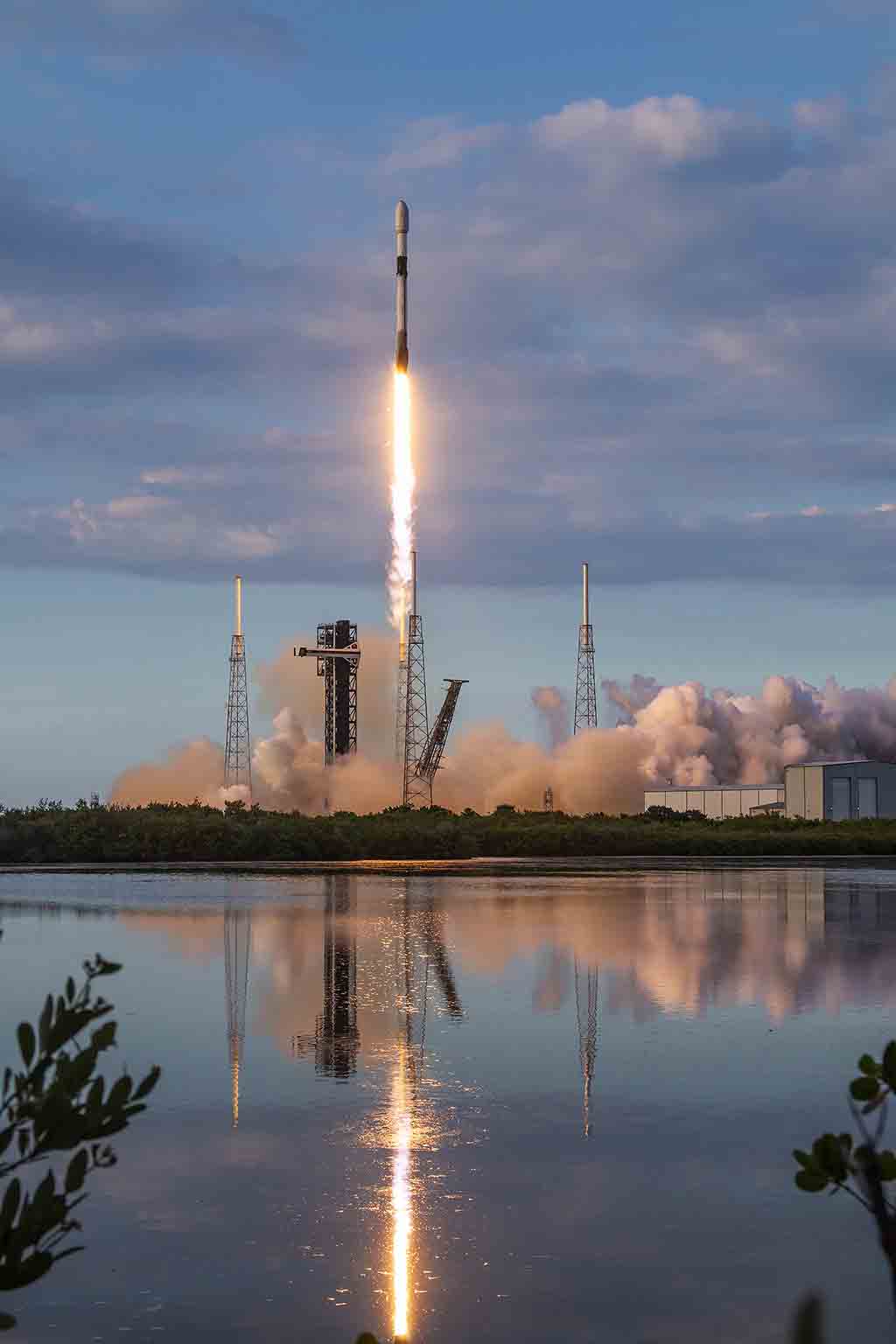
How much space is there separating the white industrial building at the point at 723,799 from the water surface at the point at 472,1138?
247 feet

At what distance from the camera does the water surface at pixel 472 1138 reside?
27.9ft

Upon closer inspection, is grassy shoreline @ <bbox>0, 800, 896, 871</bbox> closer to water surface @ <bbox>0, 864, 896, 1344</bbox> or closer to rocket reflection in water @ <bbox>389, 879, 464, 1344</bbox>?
rocket reflection in water @ <bbox>389, 879, 464, 1344</bbox>

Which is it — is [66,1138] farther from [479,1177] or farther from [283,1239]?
[479,1177]

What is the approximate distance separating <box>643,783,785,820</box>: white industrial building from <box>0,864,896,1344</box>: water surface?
7541 cm

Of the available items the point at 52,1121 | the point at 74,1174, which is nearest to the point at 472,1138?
the point at 74,1174

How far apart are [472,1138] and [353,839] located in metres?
55.1

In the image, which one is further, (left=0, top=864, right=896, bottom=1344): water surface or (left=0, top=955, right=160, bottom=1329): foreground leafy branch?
(left=0, top=864, right=896, bottom=1344): water surface

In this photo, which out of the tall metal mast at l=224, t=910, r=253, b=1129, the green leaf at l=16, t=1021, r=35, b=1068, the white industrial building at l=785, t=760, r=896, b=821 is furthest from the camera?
the white industrial building at l=785, t=760, r=896, b=821

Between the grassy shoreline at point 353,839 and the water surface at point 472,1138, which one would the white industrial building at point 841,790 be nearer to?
the grassy shoreline at point 353,839

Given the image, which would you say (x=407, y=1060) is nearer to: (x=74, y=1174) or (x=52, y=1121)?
(x=74, y=1174)

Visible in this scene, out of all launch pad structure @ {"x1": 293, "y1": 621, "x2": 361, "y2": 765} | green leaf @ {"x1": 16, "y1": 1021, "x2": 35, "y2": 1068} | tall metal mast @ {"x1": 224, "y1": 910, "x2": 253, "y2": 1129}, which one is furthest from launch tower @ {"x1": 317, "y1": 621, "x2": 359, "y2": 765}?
green leaf @ {"x1": 16, "y1": 1021, "x2": 35, "y2": 1068}

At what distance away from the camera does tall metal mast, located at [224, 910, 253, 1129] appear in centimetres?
1512

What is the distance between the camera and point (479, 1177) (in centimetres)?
1112

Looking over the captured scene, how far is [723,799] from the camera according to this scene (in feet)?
344
